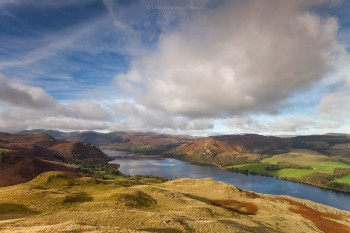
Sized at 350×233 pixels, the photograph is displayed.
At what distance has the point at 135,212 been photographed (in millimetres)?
45781

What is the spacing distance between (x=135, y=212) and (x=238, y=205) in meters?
40.1

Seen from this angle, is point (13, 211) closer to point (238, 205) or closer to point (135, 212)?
point (135, 212)

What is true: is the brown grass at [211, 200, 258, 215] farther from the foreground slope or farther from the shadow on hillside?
the shadow on hillside

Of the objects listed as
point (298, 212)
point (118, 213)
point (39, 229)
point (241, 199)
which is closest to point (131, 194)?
point (118, 213)

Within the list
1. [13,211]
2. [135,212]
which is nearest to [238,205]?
[135,212]

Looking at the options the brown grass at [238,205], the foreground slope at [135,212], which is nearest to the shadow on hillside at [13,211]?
the foreground slope at [135,212]

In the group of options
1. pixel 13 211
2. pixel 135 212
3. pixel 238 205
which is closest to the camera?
pixel 135 212

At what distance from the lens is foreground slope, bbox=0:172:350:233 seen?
3929 cm

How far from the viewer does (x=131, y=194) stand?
6231 centimetres

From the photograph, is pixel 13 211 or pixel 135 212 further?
pixel 13 211

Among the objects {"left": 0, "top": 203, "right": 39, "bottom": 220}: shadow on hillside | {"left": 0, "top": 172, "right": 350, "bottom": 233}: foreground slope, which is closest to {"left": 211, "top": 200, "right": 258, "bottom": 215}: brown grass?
{"left": 0, "top": 172, "right": 350, "bottom": 233}: foreground slope

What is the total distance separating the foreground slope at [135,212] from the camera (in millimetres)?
39288

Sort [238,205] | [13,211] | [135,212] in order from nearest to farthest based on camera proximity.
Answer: [135,212] → [13,211] → [238,205]

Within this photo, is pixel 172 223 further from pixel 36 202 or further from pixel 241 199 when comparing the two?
pixel 241 199
